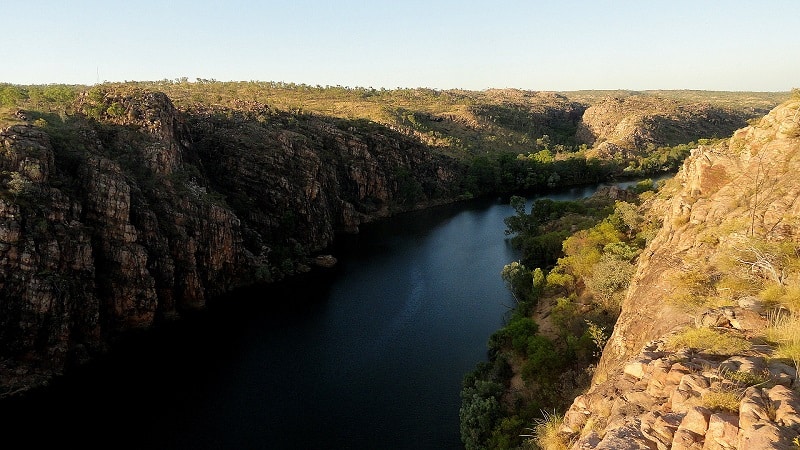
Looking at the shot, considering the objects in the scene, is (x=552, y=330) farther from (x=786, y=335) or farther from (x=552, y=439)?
(x=786, y=335)

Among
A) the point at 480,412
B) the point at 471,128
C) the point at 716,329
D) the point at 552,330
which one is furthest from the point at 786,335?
the point at 471,128

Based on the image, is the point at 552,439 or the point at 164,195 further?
the point at 164,195

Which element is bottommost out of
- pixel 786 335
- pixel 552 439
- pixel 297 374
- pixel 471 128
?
pixel 297 374

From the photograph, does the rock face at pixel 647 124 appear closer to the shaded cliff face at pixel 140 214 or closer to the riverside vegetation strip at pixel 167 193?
the riverside vegetation strip at pixel 167 193

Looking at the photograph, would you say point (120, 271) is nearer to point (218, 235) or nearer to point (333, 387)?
point (218, 235)

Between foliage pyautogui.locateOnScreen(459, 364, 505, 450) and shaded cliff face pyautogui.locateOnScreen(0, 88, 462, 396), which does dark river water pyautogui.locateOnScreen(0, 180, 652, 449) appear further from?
shaded cliff face pyautogui.locateOnScreen(0, 88, 462, 396)

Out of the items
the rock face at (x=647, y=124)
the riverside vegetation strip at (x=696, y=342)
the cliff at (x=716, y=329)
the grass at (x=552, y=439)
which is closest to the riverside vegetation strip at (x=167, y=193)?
the rock face at (x=647, y=124)
